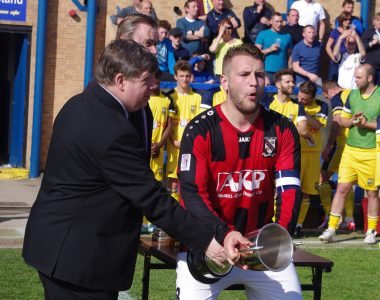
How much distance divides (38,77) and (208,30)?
10.5 feet

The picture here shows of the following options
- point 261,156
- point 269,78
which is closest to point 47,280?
point 261,156

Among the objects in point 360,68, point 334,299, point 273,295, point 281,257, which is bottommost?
point 334,299

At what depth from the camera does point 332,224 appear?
1181 centimetres

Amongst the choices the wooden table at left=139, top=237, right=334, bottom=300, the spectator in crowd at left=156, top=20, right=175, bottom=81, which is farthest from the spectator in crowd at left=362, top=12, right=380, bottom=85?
the wooden table at left=139, top=237, right=334, bottom=300

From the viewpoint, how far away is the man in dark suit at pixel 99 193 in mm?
4418

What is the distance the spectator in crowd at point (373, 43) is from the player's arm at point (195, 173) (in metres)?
10.7

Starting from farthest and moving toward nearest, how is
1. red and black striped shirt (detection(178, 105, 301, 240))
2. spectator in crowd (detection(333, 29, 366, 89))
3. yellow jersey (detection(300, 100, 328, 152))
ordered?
spectator in crowd (detection(333, 29, 366, 89)) → yellow jersey (detection(300, 100, 328, 152)) → red and black striped shirt (detection(178, 105, 301, 240))

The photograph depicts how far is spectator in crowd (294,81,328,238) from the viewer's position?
12109 millimetres

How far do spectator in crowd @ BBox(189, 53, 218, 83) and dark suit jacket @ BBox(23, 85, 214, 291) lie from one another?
10274 mm

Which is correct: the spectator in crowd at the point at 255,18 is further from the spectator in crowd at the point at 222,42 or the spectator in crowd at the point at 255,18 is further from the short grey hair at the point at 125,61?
the short grey hair at the point at 125,61

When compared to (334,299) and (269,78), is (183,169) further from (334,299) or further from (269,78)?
(269,78)

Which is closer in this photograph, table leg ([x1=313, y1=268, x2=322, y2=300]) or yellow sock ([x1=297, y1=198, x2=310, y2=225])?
table leg ([x1=313, y1=268, x2=322, y2=300])

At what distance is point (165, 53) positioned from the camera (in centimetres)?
1459

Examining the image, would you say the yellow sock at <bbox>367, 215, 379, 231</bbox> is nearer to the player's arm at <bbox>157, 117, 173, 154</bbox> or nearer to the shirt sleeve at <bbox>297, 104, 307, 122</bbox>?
the shirt sleeve at <bbox>297, 104, 307, 122</bbox>
